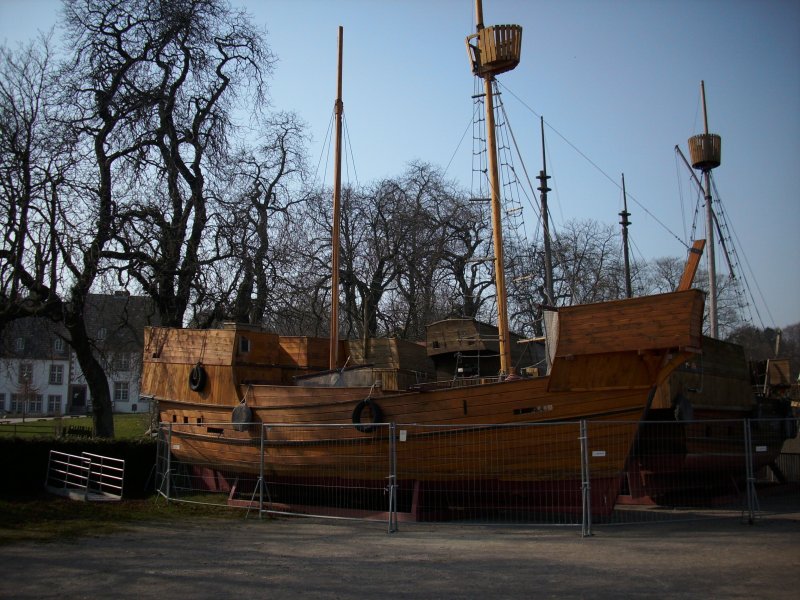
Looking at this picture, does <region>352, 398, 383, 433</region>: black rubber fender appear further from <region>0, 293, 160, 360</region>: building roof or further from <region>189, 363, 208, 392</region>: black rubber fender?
<region>0, 293, 160, 360</region>: building roof

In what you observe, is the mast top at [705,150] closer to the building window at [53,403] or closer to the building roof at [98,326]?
the building roof at [98,326]

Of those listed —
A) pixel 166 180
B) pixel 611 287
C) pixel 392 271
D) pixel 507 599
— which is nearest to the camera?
pixel 507 599

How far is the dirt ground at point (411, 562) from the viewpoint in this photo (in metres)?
7.19

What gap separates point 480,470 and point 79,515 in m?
7.17

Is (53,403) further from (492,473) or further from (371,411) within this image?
(492,473)

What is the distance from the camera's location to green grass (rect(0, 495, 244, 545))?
419 inches

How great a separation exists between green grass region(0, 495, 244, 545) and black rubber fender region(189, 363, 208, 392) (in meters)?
2.73

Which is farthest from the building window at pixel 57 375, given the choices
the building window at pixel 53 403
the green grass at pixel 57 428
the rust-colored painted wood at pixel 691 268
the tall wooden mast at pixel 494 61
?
the rust-colored painted wood at pixel 691 268

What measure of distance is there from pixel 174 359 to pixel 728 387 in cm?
1361

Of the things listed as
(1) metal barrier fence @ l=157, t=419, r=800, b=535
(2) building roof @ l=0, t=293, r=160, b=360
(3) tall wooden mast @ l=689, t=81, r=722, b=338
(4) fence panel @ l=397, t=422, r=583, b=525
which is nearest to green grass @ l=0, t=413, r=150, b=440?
(2) building roof @ l=0, t=293, r=160, b=360

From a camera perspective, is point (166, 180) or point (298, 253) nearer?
point (166, 180)

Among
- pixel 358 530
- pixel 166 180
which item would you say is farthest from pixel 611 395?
pixel 166 180

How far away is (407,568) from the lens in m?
8.26

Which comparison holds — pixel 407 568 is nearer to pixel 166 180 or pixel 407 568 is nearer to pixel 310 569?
pixel 310 569
